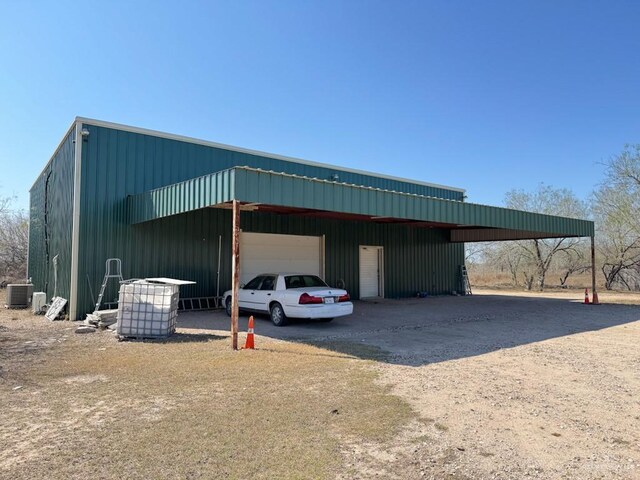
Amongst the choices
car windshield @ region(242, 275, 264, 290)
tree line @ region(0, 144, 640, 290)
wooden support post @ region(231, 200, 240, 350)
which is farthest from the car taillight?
tree line @ region(0, 144, 640, 290)

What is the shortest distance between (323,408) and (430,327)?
7.32m

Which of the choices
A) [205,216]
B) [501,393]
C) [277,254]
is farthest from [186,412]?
[277,254]

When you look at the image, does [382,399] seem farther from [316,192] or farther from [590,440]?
[316,192]

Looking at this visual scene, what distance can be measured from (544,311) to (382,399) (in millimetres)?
12544

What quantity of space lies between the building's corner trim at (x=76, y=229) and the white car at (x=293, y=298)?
482 cm

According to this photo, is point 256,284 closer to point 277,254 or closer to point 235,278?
point 235,278

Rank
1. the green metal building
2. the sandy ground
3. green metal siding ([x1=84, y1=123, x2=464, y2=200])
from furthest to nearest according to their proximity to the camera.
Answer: green metal siding ([x1=84, y1=123, x2=464, y2=200]) → the green metal building → the sandy ground

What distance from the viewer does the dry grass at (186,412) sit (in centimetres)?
382

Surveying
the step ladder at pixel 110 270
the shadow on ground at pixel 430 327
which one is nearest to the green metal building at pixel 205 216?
the step ladder at pixel 110 270

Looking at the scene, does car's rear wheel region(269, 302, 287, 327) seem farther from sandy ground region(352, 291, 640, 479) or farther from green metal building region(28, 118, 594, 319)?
sandy ground region(352, 291, 640, 479)

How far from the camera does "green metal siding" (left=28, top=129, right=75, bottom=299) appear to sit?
1451 cm

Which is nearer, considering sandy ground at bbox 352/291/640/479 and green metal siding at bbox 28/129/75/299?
sandy ground at bbox 352/291/640/479

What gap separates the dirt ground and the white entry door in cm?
1068

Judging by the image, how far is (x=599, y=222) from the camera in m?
30.8
